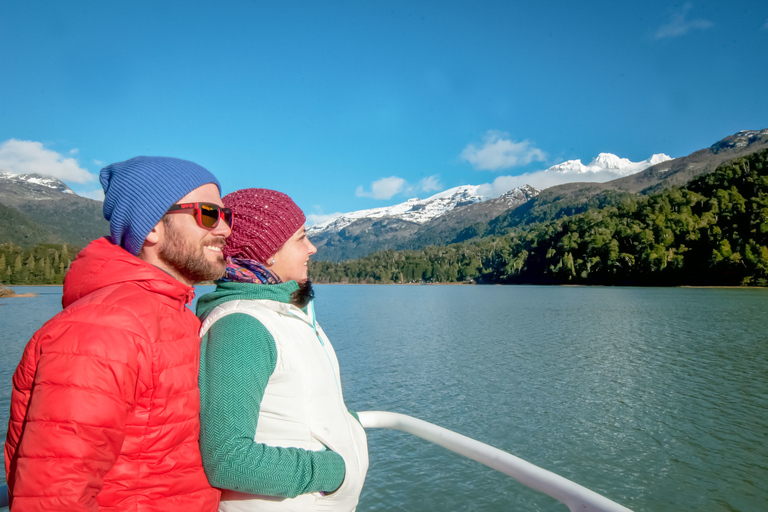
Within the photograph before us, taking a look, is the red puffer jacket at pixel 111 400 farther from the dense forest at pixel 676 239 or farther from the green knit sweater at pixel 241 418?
the dense forest at pixel 676 239

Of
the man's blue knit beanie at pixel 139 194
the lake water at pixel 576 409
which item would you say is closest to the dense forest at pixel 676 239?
the lake water at pixel 576 409

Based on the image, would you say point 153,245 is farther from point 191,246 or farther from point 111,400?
point 111,400

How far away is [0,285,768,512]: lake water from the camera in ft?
25.5

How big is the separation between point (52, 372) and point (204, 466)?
0.67m

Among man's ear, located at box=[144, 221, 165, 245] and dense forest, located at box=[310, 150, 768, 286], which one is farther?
dense forest, located at box=[310, 150, 768, 286]

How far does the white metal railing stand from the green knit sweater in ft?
3.46

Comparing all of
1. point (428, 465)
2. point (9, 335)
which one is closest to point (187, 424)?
point (428, 465)

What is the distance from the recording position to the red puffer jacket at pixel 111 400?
1.38 meters

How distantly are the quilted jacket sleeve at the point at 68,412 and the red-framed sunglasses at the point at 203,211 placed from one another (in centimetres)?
53

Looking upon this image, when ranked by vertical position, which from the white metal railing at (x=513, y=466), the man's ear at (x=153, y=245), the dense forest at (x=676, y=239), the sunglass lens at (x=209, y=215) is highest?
the dense forest at (x=676, y=239)

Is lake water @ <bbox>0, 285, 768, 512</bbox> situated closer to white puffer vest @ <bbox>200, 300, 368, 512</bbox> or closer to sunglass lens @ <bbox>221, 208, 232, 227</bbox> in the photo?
white puffer vest @ <bbox>200, 300, 368, 512</bbox>

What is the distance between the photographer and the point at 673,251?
3376 inches

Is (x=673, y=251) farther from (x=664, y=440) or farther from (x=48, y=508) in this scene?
(x=48, y=508)

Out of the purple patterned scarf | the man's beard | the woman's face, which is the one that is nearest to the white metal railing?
the woman's face
